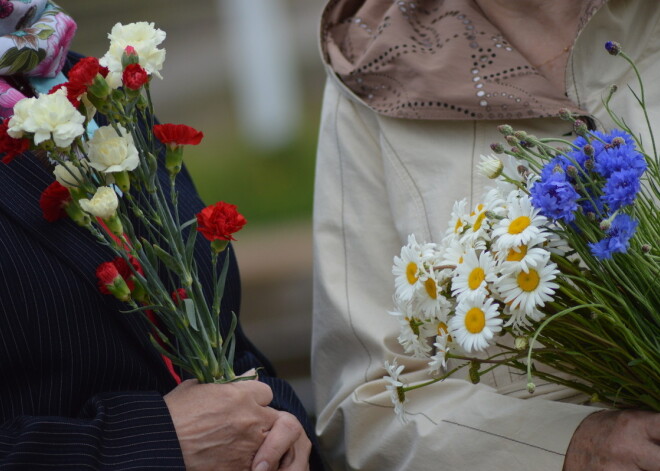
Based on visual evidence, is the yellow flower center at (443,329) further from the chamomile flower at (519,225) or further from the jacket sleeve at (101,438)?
the jacket sleeve at (101,438)

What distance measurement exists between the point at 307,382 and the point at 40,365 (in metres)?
2.76

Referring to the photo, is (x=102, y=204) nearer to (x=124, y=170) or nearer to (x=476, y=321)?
(x=124, y=170)

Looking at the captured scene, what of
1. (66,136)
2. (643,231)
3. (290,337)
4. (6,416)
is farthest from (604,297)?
(290,337)

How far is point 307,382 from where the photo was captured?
14.2 ft

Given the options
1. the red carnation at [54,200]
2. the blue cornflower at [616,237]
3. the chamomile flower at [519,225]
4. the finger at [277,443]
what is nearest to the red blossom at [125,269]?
the red carnation at [54,200]

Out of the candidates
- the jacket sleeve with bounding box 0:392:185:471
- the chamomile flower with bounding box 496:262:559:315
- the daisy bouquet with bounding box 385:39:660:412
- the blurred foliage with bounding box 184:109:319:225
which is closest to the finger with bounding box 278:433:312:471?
the jacket sleeve with bounding box 0:392:185:471

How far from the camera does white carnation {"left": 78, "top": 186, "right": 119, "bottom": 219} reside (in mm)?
1405

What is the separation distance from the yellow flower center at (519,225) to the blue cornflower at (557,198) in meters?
0.03

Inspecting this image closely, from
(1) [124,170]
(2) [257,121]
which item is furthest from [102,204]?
(2) [257,121]

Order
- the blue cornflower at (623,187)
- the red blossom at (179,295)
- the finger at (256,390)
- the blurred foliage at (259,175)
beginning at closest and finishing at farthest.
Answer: the blue cornflower at (623,187) → the red blossom at (179,295) → the finger at (256,390) → the blurred foliage at (259,175)

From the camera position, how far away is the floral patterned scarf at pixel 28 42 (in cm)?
172

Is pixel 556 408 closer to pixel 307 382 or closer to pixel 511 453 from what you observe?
Answer: pixel 511 453

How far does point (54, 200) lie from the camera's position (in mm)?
1578

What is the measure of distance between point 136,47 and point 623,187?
30.3 inches
